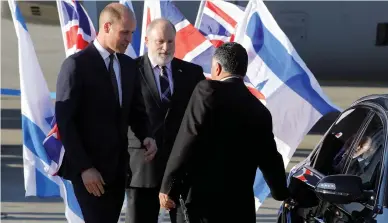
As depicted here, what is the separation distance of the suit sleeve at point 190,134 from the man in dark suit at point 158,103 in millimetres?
917

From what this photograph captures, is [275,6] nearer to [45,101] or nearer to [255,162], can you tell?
[45,101]

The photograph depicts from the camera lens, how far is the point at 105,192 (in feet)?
15.4

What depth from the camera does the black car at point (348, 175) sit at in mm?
3846

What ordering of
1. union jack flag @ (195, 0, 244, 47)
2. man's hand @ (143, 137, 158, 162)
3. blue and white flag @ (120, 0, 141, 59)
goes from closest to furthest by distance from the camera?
man's hand @ (143, 137, 158, 162) < blue and white flag @ (120, 0, 141, 59) < union jack flag @ (195, 0, 244, 47)

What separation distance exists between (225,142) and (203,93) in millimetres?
260

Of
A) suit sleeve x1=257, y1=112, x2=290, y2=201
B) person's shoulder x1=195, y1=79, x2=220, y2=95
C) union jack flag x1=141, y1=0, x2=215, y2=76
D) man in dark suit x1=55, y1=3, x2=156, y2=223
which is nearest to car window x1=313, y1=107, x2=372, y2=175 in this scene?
suit sleeve x1=257, y1=112, x2=290, y2=201

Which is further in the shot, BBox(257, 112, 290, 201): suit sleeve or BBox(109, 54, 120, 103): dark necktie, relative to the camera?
BBox(109, 54, 120, 103): dark necktie

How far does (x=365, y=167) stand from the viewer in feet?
13.6

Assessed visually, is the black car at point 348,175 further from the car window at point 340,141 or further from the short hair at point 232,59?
the short hair at point 232,59

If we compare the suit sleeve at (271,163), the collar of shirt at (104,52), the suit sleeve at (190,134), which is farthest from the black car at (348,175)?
the collar of shirt at (104,52)

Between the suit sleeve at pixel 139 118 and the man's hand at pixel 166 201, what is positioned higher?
the suit sleeve at pixel 139 118

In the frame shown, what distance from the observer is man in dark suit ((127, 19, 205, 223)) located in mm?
5086

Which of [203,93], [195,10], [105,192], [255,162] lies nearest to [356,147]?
[255,162]

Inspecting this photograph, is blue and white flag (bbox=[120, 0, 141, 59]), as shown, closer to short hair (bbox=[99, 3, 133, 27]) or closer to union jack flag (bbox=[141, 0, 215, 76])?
union jack flag (bbox=[141, 0, 215, 76])
